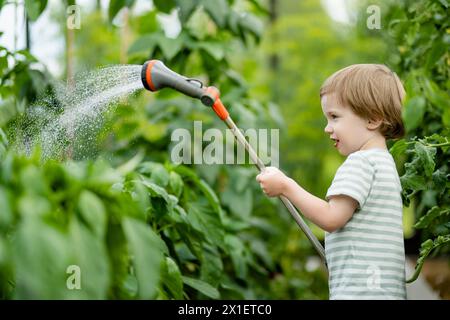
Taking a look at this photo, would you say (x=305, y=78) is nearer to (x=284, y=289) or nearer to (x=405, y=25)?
(x=284, y=289)

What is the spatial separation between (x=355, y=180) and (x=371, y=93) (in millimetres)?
225

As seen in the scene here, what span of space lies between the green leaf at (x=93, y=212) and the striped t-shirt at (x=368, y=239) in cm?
62

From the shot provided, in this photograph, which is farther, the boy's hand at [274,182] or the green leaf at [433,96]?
the green leaf at [433,96]

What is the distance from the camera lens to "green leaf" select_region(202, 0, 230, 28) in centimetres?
264

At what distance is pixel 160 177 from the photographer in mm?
1913

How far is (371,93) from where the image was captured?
158cm

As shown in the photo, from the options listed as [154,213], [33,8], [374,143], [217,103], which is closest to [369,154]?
[374,143]

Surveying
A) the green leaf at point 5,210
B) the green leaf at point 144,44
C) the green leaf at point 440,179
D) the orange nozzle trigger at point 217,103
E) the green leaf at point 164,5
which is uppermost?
the green leaf at point 164,5

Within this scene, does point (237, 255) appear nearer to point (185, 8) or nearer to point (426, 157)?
point (185, 8)

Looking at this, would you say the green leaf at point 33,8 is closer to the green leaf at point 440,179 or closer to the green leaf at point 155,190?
the green leaf at point 155,190

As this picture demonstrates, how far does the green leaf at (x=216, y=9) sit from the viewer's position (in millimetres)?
2639

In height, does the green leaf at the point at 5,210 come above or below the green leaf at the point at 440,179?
below

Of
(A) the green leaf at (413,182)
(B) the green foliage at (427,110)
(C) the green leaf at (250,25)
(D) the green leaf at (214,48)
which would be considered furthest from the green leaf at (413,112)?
(C) the green leaf at (250,25)
